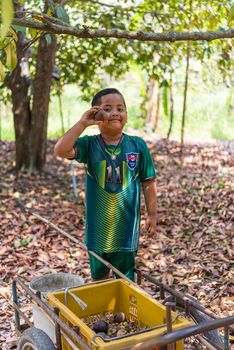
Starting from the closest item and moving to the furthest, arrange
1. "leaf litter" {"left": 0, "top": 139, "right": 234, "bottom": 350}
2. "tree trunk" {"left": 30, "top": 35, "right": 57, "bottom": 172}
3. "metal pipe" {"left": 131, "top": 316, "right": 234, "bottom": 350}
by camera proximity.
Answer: "metal pipe" {"left": 131, "top": 316, "right": 234, "bottom": 350} < "leaf litter" {"left": 0, "top": 139, "right": 234, "bottom": 350} < "tree trunk" {"left": 30, "top": 35, "right": 57, "bottom": 172}

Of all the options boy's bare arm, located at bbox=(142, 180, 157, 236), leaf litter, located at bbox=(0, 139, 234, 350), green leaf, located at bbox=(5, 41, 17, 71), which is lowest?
leaf litter, located at bbox=(0, 139, 234, 350)

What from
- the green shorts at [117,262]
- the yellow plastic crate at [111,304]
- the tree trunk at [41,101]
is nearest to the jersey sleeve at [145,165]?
the green shorts at [117,262]

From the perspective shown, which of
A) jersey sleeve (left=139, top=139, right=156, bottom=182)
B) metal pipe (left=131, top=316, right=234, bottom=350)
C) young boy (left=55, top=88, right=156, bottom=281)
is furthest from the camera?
jersey sleeve (left=139, top=139, right=156, bottom=182)

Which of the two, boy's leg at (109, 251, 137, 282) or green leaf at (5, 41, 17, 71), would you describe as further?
boy's leg at (109, 251, 137, 282)

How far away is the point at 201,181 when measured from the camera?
→ 7094mm

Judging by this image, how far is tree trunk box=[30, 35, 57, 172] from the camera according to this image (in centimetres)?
712

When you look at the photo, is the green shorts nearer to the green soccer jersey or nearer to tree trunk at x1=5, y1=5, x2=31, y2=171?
the green soccer jersey

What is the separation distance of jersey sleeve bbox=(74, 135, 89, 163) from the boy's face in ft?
0.52

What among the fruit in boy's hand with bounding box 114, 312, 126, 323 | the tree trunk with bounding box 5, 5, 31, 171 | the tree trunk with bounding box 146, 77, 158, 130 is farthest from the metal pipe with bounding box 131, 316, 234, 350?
the tree trunk with bounding box 146, 77, 158, 130

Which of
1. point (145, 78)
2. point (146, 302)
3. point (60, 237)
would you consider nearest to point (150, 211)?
point (146, 302)

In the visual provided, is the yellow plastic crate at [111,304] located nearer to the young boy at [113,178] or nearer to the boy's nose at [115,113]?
the young boy at [113,178]

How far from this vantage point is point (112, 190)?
324 cm

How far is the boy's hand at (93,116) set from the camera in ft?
9.90

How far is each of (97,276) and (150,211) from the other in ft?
1.86
